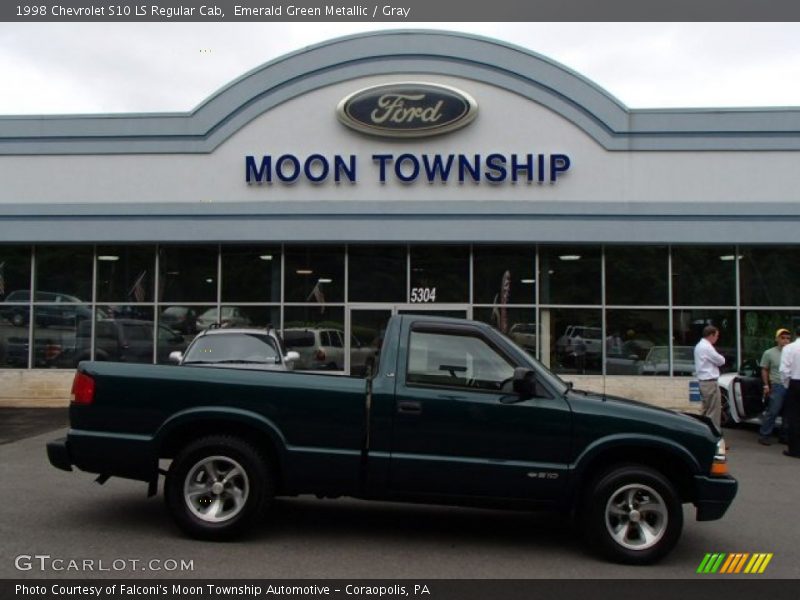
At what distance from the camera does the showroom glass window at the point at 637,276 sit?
596 inches

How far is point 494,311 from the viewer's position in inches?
598

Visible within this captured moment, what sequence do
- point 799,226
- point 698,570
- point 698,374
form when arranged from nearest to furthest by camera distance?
1. point 698,570
2. point 698,374
3. point 799,226

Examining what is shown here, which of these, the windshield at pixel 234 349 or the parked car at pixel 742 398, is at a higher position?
the windshield at pixel 234 349

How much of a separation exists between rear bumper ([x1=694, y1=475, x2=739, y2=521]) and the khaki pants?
5480 millimetres

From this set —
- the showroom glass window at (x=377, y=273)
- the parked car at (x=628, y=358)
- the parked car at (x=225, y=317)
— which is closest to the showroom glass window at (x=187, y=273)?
the parked car at (x=225, y=317)

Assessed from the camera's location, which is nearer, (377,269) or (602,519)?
(602,519)

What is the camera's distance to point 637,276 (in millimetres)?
15188

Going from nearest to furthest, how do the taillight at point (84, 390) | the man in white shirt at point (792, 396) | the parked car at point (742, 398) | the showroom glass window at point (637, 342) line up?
the taillight at point (84, 390), the man in white shirt at point (792, 396), the parked car at point (742, 398), the showroom glass window at point (637, 342)

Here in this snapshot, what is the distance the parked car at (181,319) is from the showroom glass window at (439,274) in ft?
15.2

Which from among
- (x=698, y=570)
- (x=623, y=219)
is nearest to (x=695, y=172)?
(x=623, y=219)

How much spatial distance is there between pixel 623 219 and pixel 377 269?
5.12 m

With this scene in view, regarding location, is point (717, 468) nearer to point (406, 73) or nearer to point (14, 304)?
point (406, 73)

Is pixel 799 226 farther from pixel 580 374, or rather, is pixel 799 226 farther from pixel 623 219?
pixel 580 374

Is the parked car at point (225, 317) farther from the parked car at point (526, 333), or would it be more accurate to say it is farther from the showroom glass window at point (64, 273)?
the parked car at point (526, 333)
